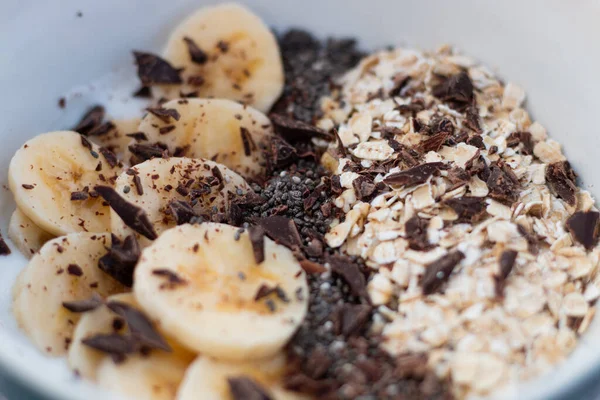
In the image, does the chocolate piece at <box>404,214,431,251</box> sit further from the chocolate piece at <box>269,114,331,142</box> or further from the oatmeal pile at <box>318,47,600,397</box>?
the chocolate piece at <box>269,114,331,142</box>

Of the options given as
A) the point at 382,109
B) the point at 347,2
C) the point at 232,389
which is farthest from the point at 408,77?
the point at 232,389

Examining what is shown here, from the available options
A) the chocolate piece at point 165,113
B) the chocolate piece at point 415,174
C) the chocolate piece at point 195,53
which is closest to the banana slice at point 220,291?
the chocolate piece at point 415,174

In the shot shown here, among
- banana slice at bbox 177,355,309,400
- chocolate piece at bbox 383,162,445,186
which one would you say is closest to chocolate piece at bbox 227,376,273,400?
banana slice at bbox 177,355,309,400

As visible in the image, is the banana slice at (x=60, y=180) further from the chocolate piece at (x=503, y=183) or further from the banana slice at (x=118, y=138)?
the chocolate piece at (x=503, y=183)

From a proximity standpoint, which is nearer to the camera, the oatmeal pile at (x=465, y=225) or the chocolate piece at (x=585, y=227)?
the oatmeal pile at (x=465, y=225)

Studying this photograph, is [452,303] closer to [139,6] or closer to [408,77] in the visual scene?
[408,77]

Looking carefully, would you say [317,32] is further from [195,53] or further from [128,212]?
[128,212]
